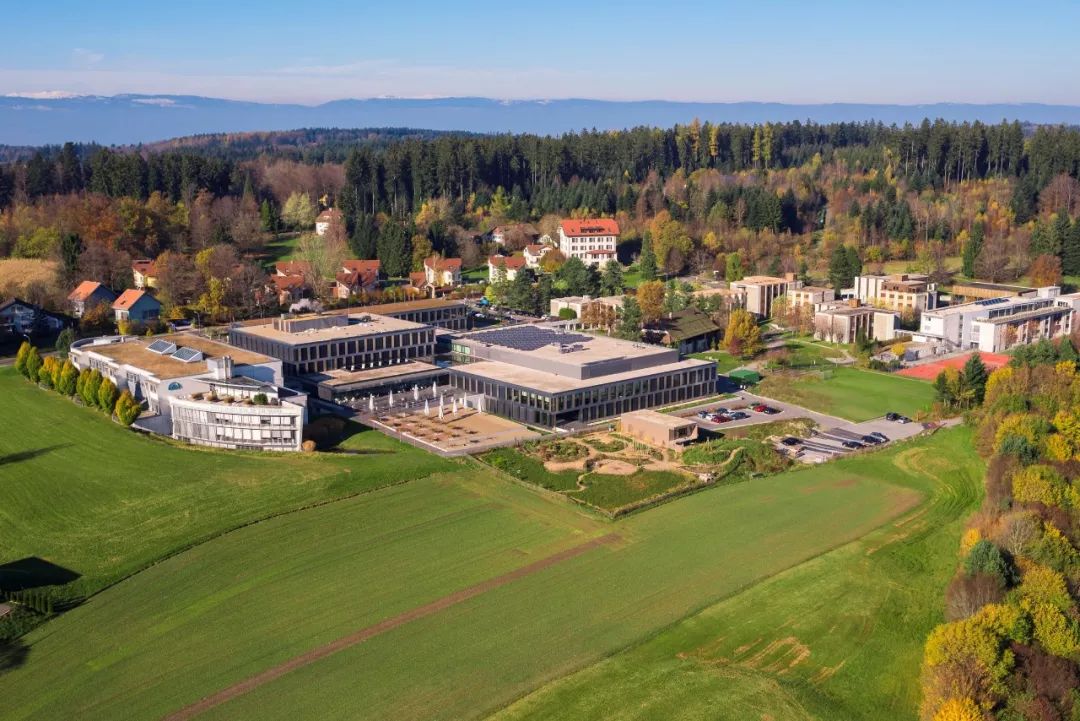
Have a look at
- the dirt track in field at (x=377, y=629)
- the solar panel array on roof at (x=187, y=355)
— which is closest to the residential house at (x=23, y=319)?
the solar panel array on roof at (x=187, y=355)

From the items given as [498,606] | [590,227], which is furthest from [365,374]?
[590,227]

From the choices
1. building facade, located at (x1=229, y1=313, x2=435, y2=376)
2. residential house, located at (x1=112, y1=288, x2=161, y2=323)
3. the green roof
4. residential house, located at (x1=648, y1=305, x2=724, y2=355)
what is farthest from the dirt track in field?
residential house, located at (x1=112, y1=288, x2=161, y2=323)

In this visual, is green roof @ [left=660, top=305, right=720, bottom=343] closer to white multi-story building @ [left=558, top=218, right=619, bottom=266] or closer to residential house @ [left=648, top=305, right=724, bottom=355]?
residential house @ [left=648, top=305, right=724, bottom=355]

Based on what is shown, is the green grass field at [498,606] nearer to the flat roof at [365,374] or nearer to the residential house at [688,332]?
the flat roof at [365,374]

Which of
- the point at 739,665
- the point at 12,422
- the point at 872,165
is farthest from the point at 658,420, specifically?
the point at 872,165

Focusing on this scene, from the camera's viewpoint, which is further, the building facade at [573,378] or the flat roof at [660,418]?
the building facade at [573,378]

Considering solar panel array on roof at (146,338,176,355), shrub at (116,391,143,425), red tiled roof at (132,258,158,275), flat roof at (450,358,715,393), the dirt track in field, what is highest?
red tiled roof at (132,258,158,275)
